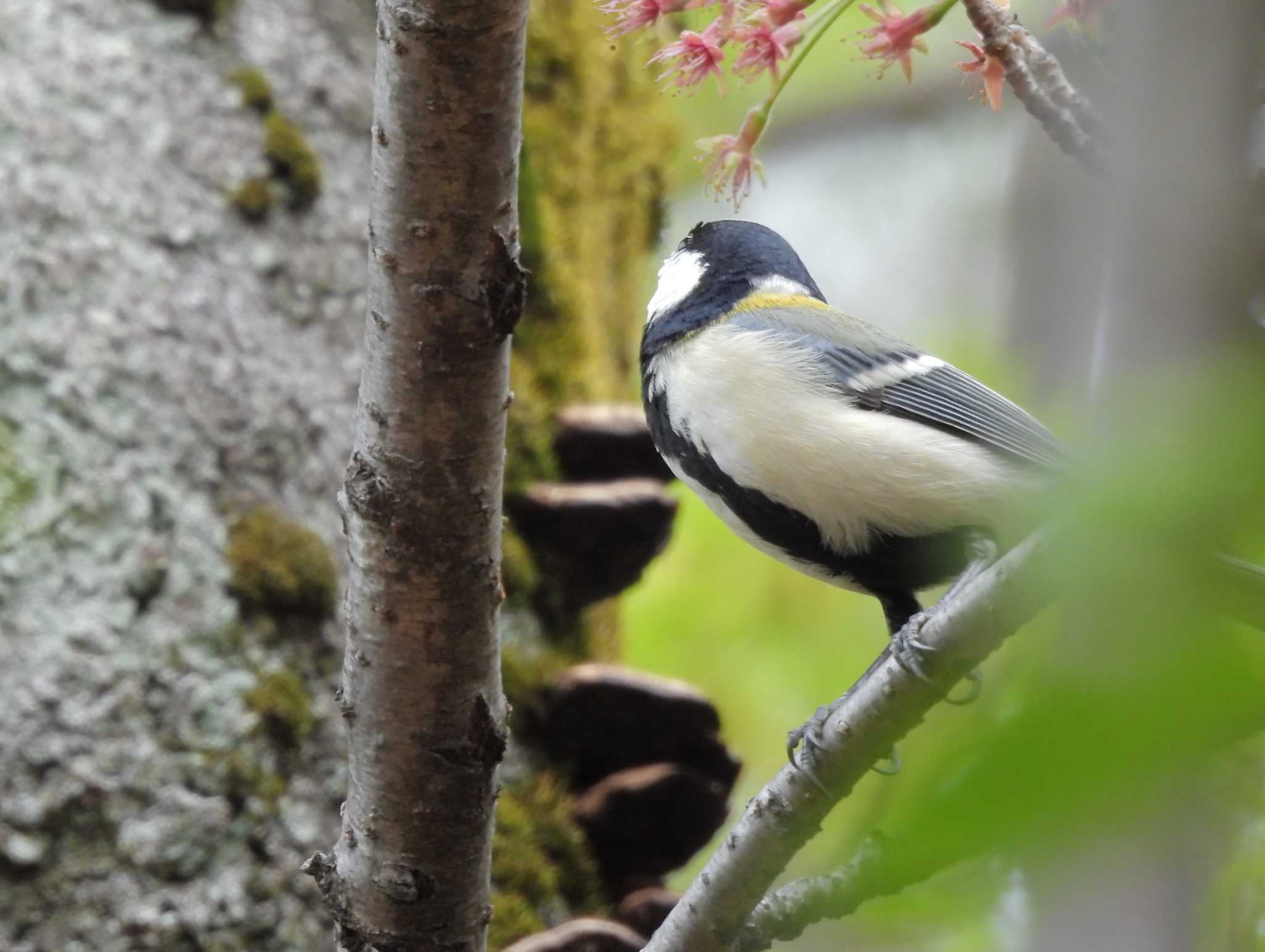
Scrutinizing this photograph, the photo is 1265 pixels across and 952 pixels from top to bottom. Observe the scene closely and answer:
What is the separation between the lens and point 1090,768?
383mm

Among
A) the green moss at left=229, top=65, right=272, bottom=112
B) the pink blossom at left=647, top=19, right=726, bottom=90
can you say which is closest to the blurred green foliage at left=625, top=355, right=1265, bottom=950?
the pink blossom at left=647, top=19, right=726, bottom=90

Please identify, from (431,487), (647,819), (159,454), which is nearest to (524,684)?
(647,819)

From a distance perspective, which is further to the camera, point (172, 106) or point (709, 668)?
point (709, 668)

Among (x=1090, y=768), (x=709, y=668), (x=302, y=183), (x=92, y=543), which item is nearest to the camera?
(x=1090, y=768)

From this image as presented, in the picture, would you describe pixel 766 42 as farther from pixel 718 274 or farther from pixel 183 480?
pixel 183 480

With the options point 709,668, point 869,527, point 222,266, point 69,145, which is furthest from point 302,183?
point 709,668

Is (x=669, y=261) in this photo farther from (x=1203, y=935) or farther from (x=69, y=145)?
(x=1203, y=935)

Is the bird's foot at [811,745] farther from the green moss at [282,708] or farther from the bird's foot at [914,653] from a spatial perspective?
the green moss at [282,708]

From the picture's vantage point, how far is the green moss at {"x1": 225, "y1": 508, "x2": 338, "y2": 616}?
1951 mm

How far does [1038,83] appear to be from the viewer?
130cm

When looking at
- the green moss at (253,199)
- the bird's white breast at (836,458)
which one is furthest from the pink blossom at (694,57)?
the green moss at (253,199)

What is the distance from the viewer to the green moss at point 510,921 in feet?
6.26

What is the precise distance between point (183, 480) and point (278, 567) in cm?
21

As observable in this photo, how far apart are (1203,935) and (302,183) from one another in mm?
2176
